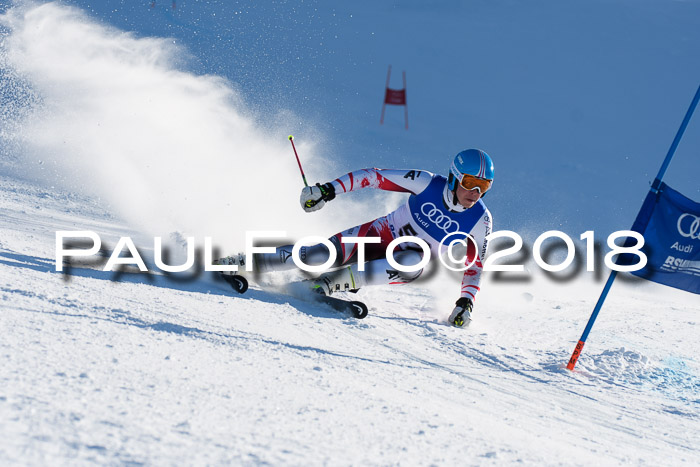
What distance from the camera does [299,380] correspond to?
241 cm

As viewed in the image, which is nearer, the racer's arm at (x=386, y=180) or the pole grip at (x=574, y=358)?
the pole grip at (x=574, y=358)

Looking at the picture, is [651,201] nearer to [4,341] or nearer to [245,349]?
[245,349]

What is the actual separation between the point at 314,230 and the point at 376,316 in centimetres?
320

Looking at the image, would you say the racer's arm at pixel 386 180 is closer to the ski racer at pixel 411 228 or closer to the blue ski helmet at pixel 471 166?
the ski racer at pixel 411 228

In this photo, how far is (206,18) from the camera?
21562 mm

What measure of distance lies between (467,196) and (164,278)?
7.04 ft

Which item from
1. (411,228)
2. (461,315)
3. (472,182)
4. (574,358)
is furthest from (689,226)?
(411,228)

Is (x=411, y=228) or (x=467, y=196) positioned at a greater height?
(x=467, y=196)

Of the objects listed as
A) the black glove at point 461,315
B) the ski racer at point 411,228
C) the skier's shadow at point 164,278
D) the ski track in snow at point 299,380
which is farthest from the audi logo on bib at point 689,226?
the skier's shadow at point 164,278

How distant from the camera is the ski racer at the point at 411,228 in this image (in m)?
4.55

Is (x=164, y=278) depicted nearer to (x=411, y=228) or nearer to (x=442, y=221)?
(x=411, y=228)

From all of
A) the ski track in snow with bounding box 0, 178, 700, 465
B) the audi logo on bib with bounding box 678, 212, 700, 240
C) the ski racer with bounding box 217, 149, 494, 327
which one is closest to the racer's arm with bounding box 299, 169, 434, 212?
the ski racer with bounding box 217, 149, 494, 327

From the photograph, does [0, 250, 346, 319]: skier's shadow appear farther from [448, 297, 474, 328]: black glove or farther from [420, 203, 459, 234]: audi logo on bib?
[420, 203, 459, 234]: audi logo on bib

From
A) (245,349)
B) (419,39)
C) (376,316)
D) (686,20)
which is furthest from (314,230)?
(686,20)
